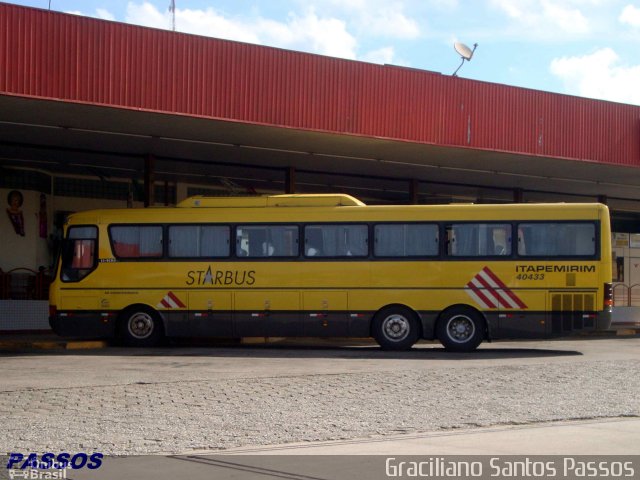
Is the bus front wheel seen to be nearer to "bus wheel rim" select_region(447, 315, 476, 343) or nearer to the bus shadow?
the bus shadow

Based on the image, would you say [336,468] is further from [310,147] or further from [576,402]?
[310,147]

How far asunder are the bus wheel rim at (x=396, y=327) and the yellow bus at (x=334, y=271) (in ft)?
0.09

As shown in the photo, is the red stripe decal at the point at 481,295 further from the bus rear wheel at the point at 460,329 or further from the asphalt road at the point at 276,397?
the asphalt road at the point at 276,397

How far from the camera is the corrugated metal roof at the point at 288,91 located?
20.5 meters

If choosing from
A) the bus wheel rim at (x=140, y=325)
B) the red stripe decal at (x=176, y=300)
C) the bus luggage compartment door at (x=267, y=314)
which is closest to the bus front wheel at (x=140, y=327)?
the bus wheel rim at (x=140, y=325)

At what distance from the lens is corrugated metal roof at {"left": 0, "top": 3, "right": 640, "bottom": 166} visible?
20.5 meters

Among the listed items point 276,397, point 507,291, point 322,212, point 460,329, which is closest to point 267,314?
point 322,212

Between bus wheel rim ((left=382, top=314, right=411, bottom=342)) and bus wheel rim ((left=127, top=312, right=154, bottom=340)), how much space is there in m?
5.43

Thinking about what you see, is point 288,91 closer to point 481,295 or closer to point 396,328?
point 396,328

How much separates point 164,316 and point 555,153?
12.3 metres

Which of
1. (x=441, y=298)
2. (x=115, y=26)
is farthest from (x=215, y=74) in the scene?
(x=441, y=298)

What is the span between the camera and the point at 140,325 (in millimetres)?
22672

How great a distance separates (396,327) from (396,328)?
1.0 inches

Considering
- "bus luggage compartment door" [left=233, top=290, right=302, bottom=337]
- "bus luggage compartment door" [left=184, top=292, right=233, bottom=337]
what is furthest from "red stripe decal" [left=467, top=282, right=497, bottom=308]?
"bus luggage compartment door" [left=184, top=292, right=233, bottom=337]
